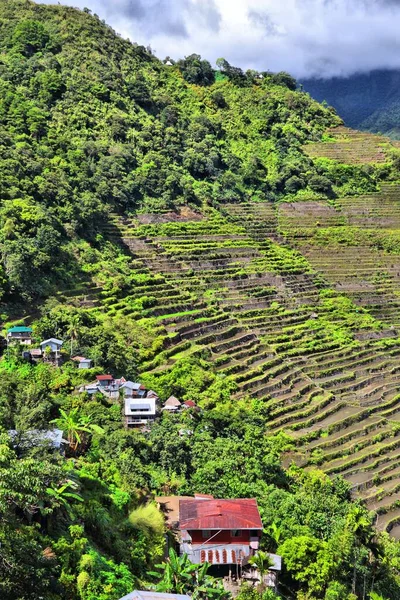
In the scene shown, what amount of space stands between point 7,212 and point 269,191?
25717 mm

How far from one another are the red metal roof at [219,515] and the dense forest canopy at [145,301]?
0.80m

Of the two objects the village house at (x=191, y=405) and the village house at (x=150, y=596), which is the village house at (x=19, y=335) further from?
the village house at (x=150, y=596)

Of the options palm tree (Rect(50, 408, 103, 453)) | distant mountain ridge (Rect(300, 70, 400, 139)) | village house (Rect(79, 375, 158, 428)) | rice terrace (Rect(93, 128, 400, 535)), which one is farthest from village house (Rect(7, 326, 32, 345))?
distant mountain ridge (Rect(300, 70, 400, 139))

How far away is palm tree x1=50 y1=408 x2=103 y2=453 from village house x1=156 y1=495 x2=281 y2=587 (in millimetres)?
3926

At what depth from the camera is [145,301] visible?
3103 centimetres

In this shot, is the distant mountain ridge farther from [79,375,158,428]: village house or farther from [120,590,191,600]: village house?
[120,590,191,600]: village house

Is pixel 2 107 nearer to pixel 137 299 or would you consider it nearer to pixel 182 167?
pixel 182 167

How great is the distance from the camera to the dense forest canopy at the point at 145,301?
14.5m

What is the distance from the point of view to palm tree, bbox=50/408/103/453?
1786 centimetres

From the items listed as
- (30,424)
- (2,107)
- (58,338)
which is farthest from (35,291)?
(2,107)

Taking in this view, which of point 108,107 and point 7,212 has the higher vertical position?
point 108,107

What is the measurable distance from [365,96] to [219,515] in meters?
117

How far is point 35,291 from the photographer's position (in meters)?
27.2

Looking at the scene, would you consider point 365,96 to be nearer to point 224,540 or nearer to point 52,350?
point 52,350
